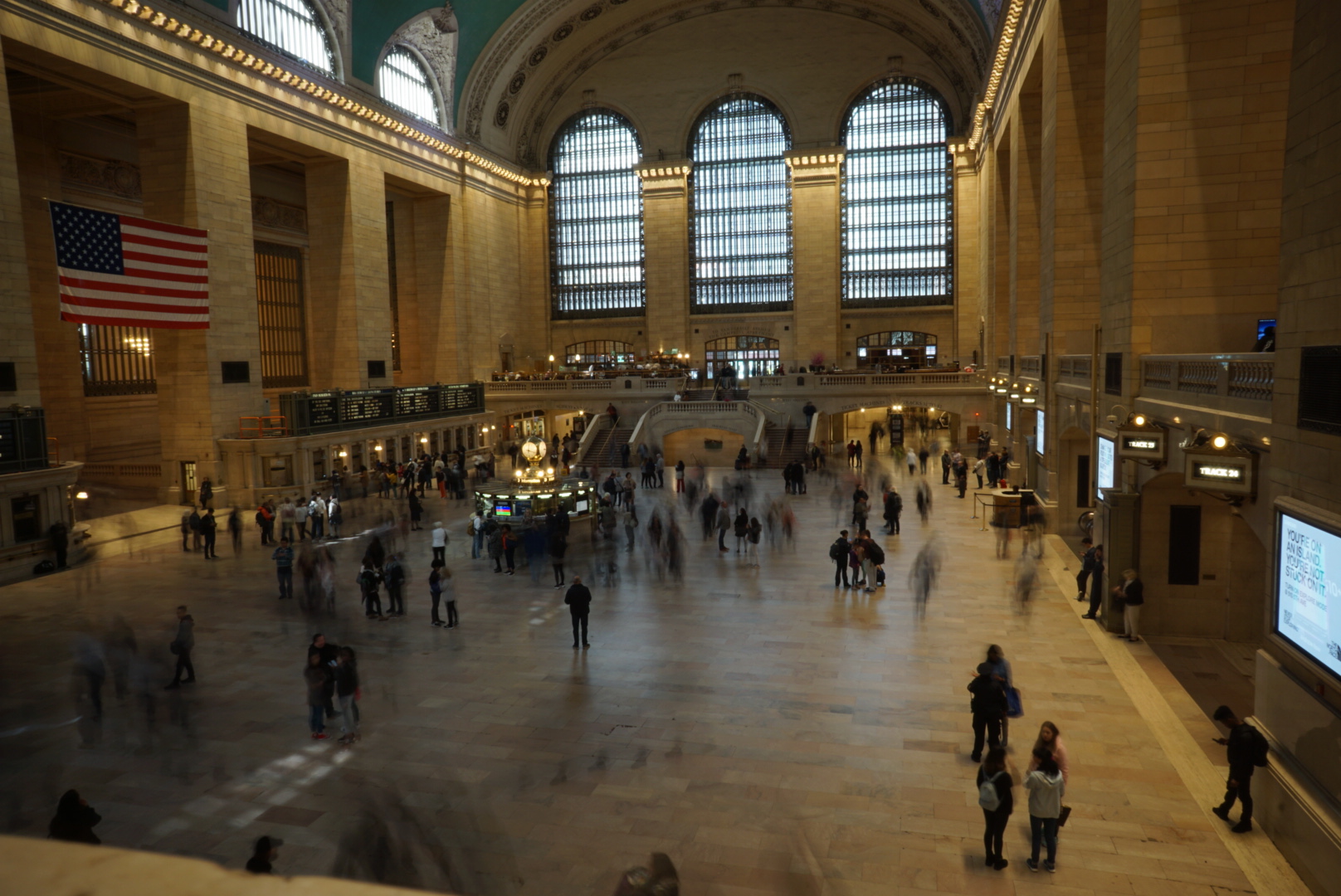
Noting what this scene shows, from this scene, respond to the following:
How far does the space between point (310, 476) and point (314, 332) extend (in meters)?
8.89

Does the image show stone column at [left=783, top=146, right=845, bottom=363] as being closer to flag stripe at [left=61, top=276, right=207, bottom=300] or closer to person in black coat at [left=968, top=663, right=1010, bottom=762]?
flag stripe at [left=61, top=276, right=207, bottom=300]

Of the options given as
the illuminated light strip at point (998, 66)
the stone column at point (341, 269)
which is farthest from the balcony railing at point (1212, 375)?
the stone column at point (341, 269)

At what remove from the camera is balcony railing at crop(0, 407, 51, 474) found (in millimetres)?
16234

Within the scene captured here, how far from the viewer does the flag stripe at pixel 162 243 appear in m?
19.8

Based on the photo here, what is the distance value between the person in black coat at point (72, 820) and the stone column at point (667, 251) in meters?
39.5

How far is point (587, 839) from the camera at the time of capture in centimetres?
679

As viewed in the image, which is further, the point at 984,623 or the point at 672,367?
the point at 672,367

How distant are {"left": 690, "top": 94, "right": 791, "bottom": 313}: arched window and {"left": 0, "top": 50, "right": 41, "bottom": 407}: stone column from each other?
3149cm

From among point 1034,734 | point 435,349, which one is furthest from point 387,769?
point 435,349

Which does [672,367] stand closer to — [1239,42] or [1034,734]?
[1239,42]

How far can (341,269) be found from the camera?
98.7 feet

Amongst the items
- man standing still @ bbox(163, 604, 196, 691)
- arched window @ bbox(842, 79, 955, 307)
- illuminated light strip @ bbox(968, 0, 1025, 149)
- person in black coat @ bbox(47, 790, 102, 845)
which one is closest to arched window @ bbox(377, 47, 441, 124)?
arched window @ bbox(842, 79, 955, 307)

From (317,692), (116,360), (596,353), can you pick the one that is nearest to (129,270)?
(116,360)

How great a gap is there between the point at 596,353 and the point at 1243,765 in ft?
137
